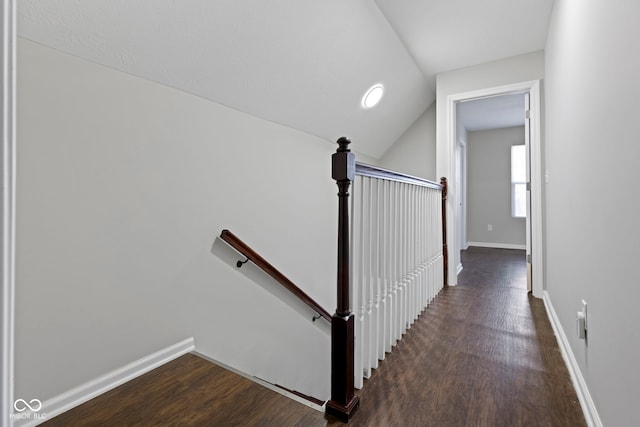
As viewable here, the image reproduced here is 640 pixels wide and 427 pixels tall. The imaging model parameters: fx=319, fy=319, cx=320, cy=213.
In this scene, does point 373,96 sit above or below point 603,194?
above

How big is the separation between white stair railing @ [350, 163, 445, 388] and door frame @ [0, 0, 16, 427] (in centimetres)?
112

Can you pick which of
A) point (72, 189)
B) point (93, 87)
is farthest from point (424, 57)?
point (72, 189)

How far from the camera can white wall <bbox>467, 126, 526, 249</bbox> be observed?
600 centimetres

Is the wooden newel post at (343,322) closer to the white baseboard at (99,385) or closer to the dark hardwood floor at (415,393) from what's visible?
the dark hardwood floor at (415,393)

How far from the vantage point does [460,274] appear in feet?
12.3

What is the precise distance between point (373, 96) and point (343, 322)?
2433 millimetres

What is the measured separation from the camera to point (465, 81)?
3232 millimetres

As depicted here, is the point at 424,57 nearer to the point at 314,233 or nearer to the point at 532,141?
the point at 532,141

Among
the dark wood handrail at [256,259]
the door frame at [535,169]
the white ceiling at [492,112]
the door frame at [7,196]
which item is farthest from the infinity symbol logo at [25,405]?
the white ceiling at [492,112]

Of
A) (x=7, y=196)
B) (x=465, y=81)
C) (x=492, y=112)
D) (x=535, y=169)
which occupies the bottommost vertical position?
(x=7, y=196)

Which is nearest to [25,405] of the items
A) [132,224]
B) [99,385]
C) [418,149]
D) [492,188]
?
[99,385]

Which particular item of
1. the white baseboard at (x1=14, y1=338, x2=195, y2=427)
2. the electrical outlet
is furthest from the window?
the white baseboard at (x1=14, y1=338, x2=195, y2=427)

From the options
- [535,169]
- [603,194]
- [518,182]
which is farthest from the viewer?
[518,182]

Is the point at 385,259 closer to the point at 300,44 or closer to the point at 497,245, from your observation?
the point at 300,44
